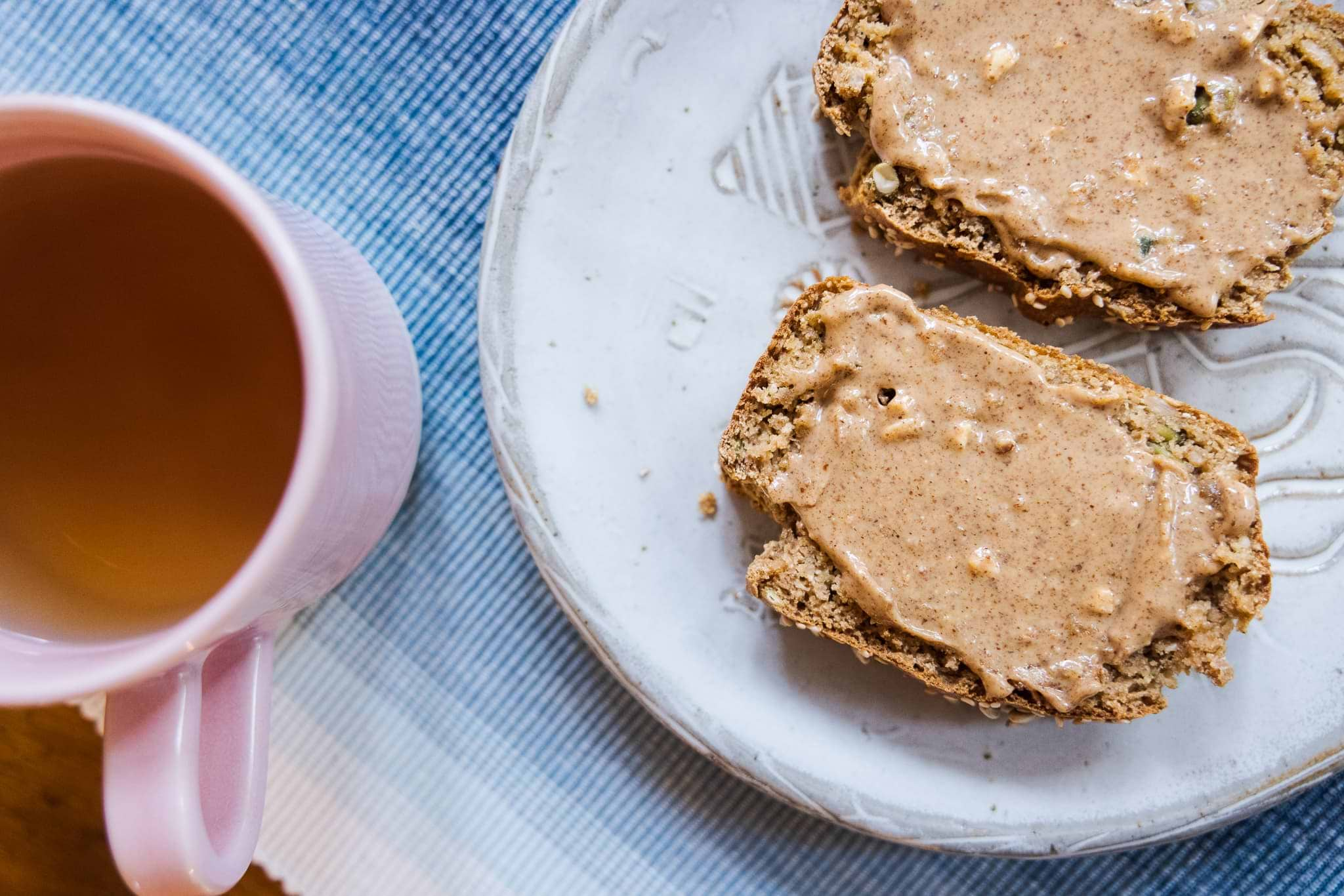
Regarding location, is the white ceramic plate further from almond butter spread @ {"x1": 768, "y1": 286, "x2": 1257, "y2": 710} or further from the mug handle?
the mug handle

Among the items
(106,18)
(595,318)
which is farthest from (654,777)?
(106,18)

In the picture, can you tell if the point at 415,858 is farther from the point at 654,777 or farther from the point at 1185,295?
the point at 1185,295

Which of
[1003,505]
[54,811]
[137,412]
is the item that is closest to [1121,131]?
[1003,505]

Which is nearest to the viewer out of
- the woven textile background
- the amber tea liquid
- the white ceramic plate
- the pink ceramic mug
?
the pink ceramic mug

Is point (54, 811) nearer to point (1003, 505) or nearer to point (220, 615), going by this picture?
point (220, 615)

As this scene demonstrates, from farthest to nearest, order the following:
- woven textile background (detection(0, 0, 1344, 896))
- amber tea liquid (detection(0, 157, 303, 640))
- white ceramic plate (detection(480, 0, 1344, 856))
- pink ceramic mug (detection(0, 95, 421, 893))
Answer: woven textile background (detection(0, 0, 1344, 896)) → white ceramic plate (detection(480, 0, 1344, 856)) → amber tea liquid (detection(0, 157, 303, 640)) → pink ceramic mug (detection(0, 95, 421, 893))

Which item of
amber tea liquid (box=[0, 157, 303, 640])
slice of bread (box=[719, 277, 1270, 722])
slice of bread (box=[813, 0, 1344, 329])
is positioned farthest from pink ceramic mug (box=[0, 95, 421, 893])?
slice of bread (box=[813, 0, 1344, 329])
